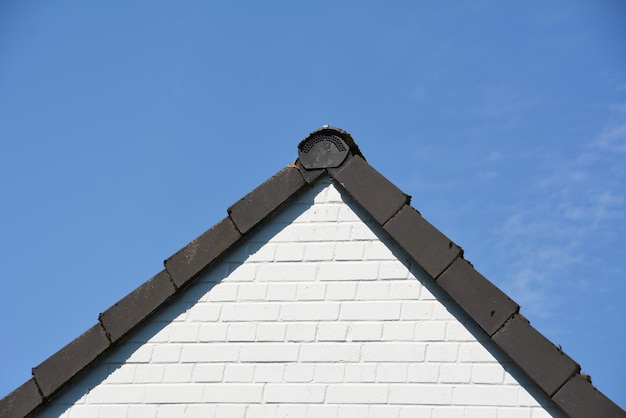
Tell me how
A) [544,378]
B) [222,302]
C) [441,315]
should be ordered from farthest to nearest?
[222,302] → [441,315] → [544,378]

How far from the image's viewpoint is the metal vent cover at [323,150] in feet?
21.7

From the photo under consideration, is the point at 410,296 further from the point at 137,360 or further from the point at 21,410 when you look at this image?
the point at 21,410

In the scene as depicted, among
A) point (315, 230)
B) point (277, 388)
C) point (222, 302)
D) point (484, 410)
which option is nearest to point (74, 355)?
point (222, 302)

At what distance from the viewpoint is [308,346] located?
6105mm

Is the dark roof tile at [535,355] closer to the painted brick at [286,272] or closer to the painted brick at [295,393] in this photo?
the painted brick at [295,393]

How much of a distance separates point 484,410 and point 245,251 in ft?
6.82

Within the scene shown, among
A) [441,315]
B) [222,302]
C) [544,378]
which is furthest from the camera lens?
[222,302]

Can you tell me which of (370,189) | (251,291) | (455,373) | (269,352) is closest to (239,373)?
(269,352)

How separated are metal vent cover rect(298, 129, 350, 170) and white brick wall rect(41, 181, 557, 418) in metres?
0.19

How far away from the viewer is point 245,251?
6.52m

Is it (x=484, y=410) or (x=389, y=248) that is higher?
(x=389, y=248)

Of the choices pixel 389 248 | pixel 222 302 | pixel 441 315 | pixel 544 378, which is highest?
pixel 222 302

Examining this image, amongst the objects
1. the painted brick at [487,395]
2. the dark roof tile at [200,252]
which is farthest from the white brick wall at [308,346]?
the dark roof tile at [200,252]

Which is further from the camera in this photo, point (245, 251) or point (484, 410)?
point (245, 251)
